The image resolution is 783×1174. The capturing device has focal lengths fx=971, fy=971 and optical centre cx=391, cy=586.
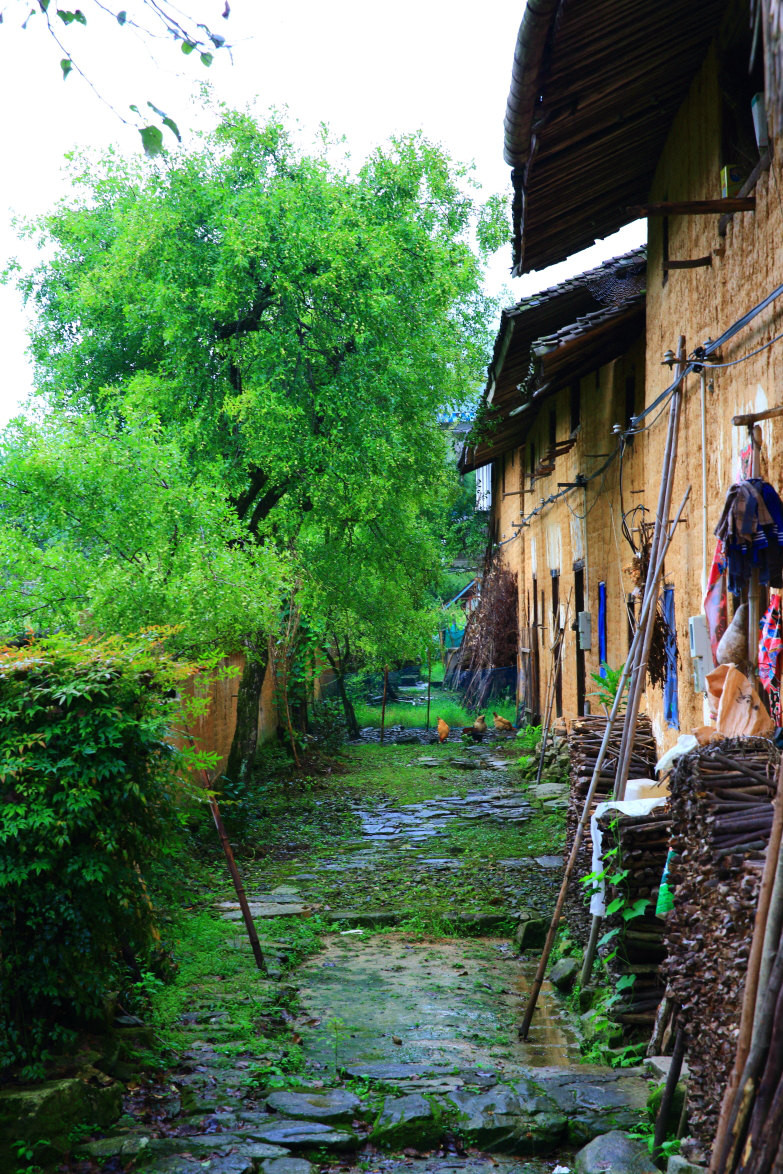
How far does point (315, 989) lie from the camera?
271 inches

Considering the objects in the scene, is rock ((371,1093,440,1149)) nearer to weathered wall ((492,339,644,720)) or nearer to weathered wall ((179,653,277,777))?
weathered wall ((492,339,644,720))

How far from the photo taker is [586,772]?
310 inches

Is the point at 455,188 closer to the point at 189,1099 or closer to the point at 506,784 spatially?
the point at 506,784

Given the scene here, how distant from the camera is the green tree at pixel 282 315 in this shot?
1174 centimetres

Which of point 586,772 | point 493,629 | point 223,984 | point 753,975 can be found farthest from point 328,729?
point 753,975

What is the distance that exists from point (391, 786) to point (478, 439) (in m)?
6.64

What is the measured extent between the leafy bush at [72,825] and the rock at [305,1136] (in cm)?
111

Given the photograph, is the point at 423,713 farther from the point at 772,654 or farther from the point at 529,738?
the point at 772,654

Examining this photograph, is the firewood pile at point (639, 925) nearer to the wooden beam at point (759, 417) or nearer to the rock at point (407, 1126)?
the rock at point (407, 1126)

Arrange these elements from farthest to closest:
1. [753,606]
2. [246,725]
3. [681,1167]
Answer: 1. [246,725]
2. [753,606]
3. [681,1167]

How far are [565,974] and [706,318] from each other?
15.4 ft

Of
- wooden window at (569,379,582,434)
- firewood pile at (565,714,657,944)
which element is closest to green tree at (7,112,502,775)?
wooden window at (569,379,582,434)

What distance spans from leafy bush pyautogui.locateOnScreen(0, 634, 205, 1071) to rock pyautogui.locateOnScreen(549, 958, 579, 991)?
3101 mm

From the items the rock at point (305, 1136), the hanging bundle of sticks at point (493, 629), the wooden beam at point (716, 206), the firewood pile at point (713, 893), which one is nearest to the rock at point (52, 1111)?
the rock at point (305, 1136)
